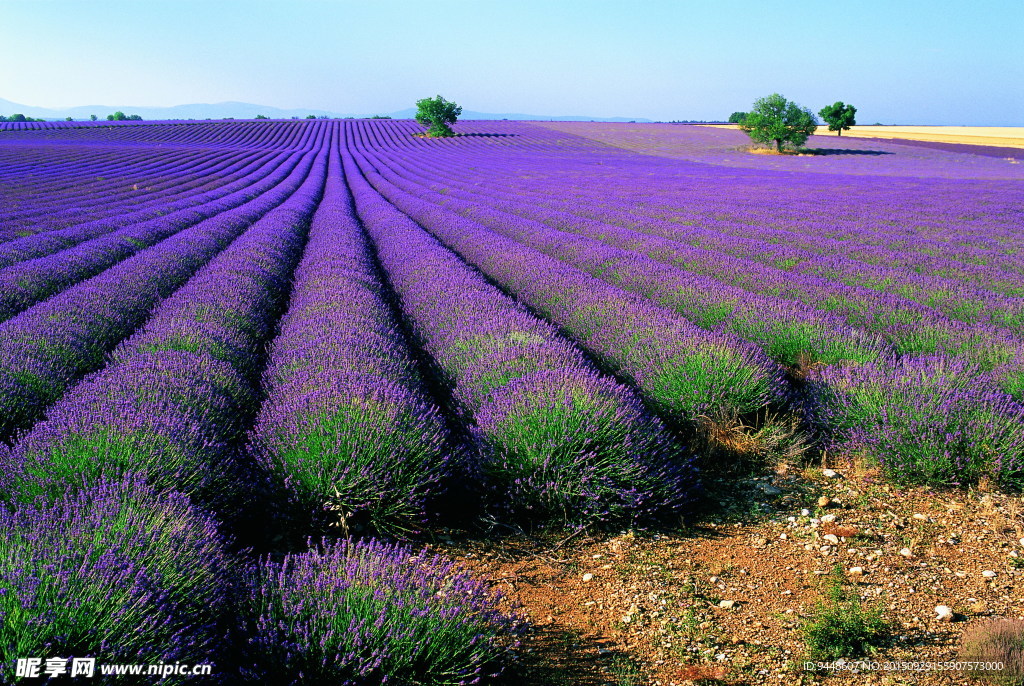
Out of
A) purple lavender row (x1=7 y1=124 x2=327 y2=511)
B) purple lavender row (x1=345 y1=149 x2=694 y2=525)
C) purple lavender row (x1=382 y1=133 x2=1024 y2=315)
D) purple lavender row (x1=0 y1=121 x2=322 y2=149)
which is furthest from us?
purple lavender row (x1=0 y1=121 x2=322 y2=149)

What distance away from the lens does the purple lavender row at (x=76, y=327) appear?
10.8 ft

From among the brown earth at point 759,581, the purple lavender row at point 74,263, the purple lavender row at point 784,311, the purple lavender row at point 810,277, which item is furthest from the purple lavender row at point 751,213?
the purple lavender row at point 74,263

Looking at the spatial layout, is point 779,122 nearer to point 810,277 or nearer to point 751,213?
point 751,213

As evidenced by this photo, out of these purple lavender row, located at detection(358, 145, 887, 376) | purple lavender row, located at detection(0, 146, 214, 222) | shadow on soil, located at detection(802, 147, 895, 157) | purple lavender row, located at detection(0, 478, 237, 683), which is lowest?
purple lavender row, located at detection(0, 478, 237, 683)

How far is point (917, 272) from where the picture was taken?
703 cm

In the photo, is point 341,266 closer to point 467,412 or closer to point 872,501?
point 467,412

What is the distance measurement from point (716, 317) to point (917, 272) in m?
3.63

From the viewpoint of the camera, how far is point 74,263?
653 cm

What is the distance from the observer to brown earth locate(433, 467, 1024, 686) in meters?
1.92

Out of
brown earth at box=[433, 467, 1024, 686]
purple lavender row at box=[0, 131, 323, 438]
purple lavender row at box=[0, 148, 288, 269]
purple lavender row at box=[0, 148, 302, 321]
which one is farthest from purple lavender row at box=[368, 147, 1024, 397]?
purple lavender row at box=[0, 148, 288, 269]

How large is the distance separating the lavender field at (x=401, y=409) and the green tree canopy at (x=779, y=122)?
3408cm

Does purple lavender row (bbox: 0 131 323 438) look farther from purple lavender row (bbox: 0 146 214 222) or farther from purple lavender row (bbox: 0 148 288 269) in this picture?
purple lavender row (bbox: 0 146 214 222)

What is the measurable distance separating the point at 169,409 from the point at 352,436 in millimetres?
903

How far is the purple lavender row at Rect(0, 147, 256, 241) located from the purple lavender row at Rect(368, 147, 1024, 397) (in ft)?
26.5
